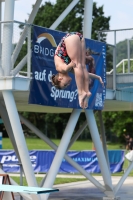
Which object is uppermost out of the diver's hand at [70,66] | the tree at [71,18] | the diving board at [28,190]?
the tree at [71,18]

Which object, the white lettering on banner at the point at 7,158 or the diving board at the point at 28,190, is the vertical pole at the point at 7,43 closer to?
the diving board at the point at 28,190

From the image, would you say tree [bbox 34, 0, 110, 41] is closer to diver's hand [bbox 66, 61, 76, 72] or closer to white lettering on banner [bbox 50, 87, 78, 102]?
white lettering on banner [bbox 50, 87, 78, 102]

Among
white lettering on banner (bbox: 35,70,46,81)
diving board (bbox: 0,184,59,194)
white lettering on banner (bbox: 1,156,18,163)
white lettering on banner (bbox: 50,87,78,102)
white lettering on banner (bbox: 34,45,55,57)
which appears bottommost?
white lettering on banner (bbox: 1,156,18,163)

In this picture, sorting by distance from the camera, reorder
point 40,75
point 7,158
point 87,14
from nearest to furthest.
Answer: point 40,75, point 87,14, point 7,158

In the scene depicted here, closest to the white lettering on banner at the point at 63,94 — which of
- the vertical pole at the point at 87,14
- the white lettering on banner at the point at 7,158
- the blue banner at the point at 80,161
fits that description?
the vertical pole at the point at 87,14

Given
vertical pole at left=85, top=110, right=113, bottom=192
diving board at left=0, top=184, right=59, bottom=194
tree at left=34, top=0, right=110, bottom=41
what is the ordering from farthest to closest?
tree at left=34, top=0, right=110, bottom=41 < vertical pole at left=85, top=110, right=113, bottom=192 < diving board at left=0, top=184, right=59, bottom=194

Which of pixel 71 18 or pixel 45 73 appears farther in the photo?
pixel 71 18

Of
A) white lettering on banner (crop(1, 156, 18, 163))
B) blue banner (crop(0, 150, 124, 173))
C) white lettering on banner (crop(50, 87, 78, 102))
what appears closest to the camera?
white lettering on banner (crop(50, 87, 78, 102))

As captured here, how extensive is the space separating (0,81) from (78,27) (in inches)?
2626

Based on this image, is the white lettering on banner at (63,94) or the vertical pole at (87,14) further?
the vertical pole at (87,14)

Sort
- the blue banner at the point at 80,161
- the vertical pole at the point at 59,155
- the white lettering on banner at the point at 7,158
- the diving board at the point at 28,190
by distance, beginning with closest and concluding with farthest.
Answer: the diving board at the point at 28,190 → the vertical pole at the point at 59,155 → the blue banner at the point at 80,161 → the white lettering on banner at the point at 7,158

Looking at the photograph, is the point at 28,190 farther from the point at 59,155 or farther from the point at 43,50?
the point at 43,50

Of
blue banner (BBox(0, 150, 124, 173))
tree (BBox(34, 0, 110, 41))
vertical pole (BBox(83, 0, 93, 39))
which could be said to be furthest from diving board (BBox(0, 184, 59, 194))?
tree (BBox(34, 0, 110, 41))

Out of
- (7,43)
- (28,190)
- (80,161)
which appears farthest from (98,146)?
(80,161)
